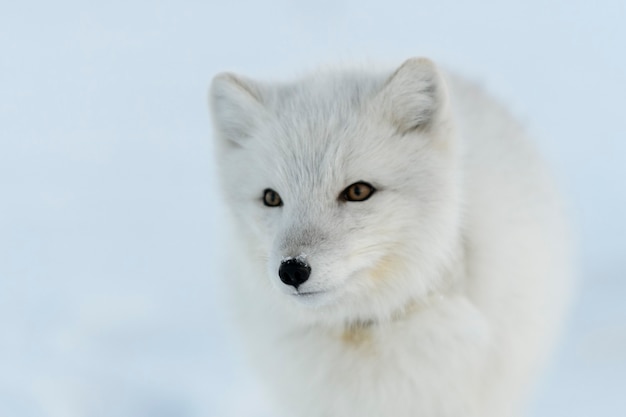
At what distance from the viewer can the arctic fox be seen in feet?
10.5

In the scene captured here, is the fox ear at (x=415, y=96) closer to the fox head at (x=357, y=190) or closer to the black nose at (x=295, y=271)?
the fox head at (x=357, y=190)

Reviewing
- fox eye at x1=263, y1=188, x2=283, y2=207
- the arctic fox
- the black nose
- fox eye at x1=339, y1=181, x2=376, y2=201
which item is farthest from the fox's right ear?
the black nose

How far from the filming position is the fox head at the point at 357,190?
3117 millimetres

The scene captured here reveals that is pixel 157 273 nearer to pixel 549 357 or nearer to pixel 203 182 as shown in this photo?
pixel 203 182

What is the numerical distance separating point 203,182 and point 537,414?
145 inches

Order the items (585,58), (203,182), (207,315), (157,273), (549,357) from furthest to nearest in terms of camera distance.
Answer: (585,58), (203,182), (157,273), (207,315), (549,357)

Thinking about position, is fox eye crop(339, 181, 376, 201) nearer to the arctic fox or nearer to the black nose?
the arctic fox

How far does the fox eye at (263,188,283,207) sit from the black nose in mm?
373

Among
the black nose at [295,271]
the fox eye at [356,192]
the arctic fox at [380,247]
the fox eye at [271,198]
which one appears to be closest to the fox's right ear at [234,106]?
the arctic fox at [380,247]

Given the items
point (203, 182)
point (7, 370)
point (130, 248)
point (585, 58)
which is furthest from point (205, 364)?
point (585, 58)

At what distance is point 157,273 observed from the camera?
5.96m

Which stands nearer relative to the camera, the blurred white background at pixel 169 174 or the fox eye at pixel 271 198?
the fox eye at pixel 271 198

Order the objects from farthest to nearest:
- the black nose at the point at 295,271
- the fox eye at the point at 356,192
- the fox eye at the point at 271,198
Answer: the fox eye at the point at 271,198 < the fox eye at the point at 356,192 < the black nose at the point at 295,271

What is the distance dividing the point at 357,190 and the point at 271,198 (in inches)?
13.0
